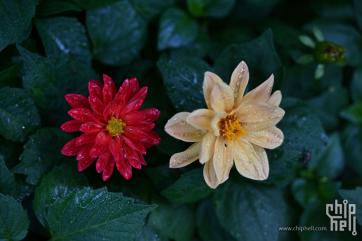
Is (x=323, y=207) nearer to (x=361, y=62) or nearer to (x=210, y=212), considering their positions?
(x=210, y=212)

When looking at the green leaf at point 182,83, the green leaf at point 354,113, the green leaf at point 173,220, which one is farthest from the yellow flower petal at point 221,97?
the green leaf at point 354,113

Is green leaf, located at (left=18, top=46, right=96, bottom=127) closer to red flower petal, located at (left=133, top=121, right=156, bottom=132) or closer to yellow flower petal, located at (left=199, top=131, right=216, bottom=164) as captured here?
red flower petal, located at (left=133, top=121, right=156, bottom=132)

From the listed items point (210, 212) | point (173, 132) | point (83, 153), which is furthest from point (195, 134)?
point (210, 212)

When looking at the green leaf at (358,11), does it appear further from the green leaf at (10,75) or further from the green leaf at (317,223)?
the green leaf at (10,75)

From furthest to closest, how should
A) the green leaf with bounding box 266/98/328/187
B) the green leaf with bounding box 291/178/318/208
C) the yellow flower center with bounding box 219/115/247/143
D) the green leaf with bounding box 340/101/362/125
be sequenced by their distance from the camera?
the green leaf with bounding box 340/101/362/125, the green leaf with bounding box 291/178/318/208, the green leaf with bounding box 266/98/328/187, the yellow flower center with bounding box 219/115/247/143

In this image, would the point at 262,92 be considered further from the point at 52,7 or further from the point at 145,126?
the point at 52,7

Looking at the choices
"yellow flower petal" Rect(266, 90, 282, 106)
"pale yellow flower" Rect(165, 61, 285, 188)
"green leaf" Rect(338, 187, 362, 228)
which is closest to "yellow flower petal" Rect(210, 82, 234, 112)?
"pale yellow flower" Rect(165, 61, 285, 188)

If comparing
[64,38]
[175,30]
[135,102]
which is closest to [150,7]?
[175,30]

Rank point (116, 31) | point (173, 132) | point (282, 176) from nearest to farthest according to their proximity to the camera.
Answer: point (173, 132) → point (282, 176) → point (116, 31)
